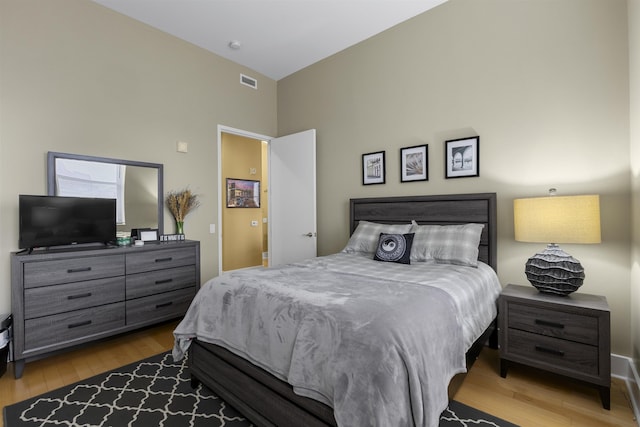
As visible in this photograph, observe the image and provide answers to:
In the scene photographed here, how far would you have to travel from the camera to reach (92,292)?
2.53 meters

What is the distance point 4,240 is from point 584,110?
4603 mm

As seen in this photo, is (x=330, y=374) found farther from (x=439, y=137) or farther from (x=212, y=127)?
(x=212, y=127)

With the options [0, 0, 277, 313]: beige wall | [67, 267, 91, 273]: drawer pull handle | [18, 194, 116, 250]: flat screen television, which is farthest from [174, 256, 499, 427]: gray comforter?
[0, 0, 277, 313]: beige wall

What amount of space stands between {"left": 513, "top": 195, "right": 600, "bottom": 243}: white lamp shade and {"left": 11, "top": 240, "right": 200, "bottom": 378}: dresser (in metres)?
2.95

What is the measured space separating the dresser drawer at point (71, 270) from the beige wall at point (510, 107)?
236 cm

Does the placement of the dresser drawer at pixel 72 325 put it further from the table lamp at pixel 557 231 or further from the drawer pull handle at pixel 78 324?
the table lamp at pixel 557 231

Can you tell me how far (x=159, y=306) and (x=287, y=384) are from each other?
2.02 meters

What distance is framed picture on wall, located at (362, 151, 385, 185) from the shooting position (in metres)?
3.46

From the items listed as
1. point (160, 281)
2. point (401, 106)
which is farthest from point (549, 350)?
point (160, 281)

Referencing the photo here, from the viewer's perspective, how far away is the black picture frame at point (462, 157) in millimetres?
2811

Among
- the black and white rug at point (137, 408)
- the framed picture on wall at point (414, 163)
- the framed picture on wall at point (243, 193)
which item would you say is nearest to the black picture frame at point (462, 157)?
the framed picture on wall at point (414, 163)

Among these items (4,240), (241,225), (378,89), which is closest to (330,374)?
(4,240)

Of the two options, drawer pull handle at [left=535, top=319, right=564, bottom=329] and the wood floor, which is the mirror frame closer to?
the wood floor

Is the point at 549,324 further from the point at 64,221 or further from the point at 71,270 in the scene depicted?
the point at 64,221
